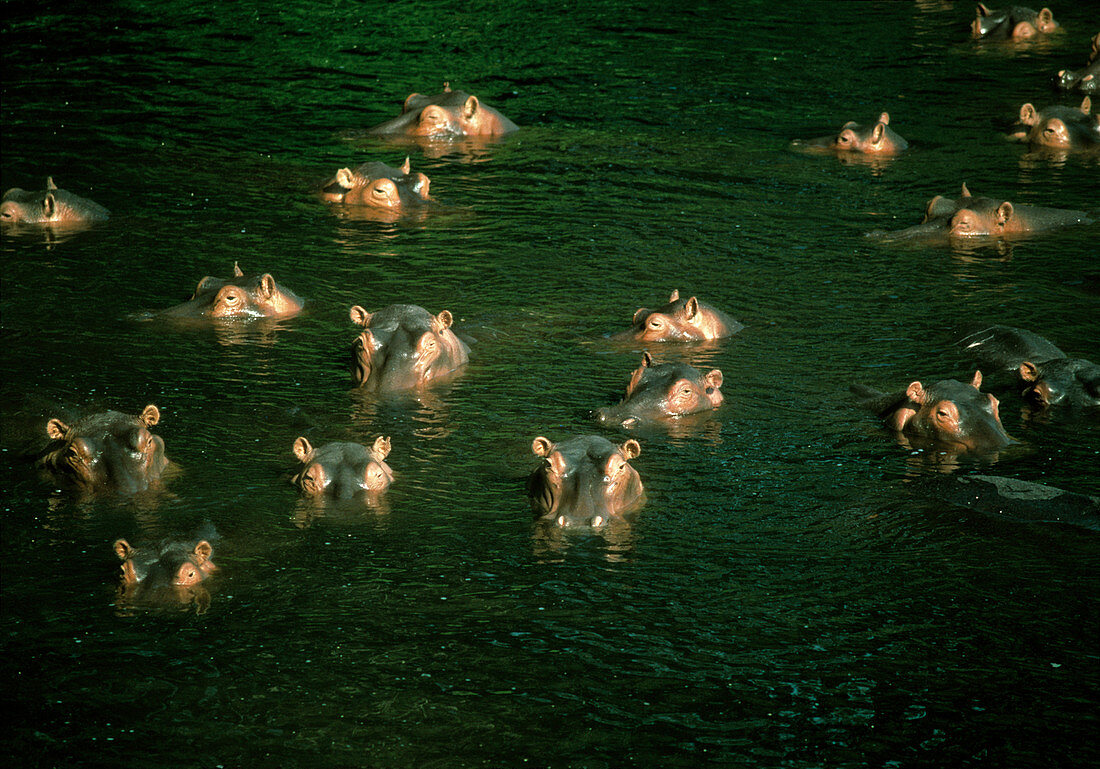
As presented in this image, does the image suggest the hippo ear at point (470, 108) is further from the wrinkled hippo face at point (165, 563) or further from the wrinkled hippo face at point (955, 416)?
the wrinkled hippo face at point (165, 563)

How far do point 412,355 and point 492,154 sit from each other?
7.68m

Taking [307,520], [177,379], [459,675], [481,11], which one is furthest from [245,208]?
[481,11]

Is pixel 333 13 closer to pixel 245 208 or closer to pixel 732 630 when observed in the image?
pixel 245 208

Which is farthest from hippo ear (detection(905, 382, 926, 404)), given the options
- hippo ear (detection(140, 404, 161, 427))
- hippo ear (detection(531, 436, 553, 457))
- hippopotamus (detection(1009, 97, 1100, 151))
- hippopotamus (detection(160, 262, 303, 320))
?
hippopotamus (detection(1009, 97, 1100, 151))

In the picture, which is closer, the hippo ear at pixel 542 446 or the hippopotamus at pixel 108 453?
the hippo ear at pixel 542 446

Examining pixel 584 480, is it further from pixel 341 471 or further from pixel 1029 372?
pixel 1029 372

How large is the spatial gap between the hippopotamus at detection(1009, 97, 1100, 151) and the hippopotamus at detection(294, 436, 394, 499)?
11682mm

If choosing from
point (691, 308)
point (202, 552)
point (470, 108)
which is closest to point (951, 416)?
point (691, 308)

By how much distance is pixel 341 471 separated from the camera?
881cm

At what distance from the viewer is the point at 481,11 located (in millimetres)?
25844

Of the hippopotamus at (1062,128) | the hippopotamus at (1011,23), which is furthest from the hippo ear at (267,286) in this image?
the hippopotamus at (1011,23)

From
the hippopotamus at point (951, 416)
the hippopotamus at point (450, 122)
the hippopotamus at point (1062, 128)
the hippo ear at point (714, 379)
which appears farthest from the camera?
the hippopotamus at point (450, 122)

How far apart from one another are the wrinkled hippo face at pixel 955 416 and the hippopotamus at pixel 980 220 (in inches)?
182

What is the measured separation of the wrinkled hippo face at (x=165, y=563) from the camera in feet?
25.2
